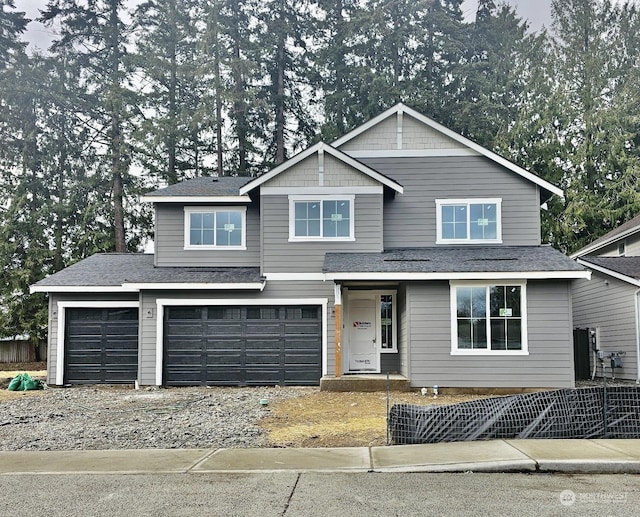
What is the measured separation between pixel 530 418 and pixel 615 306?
10.7 m

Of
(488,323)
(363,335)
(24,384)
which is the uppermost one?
(488,323)

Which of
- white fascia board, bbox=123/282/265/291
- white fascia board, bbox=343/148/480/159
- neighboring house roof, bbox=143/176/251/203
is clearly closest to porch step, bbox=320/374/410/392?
white fascia board, bbox=123/282/265/291

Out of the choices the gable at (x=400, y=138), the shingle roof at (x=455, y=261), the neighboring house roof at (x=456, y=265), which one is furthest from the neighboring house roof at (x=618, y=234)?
the gable at (x=400, y=138)

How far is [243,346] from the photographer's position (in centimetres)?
1562

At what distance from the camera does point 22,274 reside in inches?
1069

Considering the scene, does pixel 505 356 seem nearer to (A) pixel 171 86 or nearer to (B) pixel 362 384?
(B) pixel 362 384

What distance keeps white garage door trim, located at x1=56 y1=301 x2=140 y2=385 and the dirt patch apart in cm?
547

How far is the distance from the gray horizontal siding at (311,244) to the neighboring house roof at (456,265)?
302mm

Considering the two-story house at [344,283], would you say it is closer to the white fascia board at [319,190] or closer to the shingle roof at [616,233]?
the white fascia board at [319,190]

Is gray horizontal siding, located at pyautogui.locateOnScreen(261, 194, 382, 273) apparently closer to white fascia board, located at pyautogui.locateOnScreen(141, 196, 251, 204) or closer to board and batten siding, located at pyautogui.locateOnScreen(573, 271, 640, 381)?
white fascia board, located at pyautogui.locateOnScreen(141, 196, 251, 204)

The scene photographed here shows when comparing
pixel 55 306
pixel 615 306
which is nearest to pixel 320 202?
pixel 55 306

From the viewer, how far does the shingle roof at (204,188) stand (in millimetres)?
16828

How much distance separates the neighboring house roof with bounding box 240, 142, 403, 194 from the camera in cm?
1569

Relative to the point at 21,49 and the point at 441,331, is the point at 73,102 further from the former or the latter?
the point at 441,331
